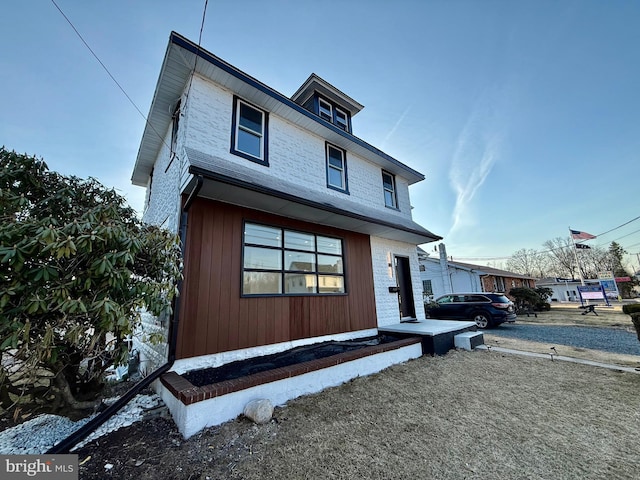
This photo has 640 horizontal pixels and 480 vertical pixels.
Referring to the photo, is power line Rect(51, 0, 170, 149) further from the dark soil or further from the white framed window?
the dark soil

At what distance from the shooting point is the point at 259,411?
291 centimetres

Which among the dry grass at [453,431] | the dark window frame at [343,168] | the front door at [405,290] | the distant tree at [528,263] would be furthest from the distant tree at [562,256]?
the dry grass at [453,431]

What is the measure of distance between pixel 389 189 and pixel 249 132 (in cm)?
560

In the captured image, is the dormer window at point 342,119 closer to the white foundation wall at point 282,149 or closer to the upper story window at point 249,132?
the white foundation wall at point 282,149

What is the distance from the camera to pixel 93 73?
506 cm

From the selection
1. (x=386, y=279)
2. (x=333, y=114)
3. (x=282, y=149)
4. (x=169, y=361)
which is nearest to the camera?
(x=169, y=361)

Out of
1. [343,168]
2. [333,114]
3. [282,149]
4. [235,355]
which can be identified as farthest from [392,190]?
[235,355]

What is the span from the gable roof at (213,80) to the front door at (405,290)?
3.89 meters

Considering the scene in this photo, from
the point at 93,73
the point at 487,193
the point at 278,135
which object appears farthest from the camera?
the point at 487,193

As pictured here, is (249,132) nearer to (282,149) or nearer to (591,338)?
(282,149)

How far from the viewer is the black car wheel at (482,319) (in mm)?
10781

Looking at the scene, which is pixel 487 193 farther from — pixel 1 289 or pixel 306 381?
pixel 1 289

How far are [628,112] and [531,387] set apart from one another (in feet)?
51.1

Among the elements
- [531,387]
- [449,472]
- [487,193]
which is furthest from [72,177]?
[487,193]
